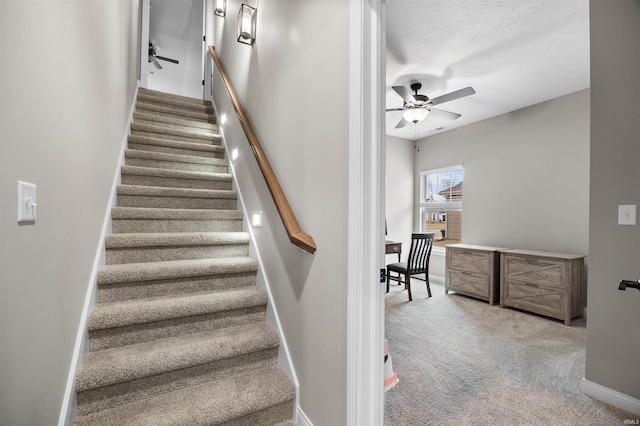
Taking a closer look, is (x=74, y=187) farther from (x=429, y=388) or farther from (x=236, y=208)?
(x=429, y=388)

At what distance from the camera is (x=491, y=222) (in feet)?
15.0

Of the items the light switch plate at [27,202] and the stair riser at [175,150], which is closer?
the light switch plate at [27,202]

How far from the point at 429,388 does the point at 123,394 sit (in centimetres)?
176

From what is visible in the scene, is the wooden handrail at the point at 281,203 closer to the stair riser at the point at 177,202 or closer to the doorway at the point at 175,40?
the stair riser at the point at 177,202

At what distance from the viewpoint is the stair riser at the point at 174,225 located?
216 centimetres

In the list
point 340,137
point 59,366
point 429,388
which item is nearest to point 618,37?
point 340,137

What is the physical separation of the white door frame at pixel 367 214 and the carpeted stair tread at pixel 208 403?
0.51 metres

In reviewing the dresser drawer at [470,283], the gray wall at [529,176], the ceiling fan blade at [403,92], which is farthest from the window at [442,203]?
the ceiling fan blade at [403,92]

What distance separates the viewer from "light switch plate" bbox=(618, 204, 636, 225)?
1677 millimetres

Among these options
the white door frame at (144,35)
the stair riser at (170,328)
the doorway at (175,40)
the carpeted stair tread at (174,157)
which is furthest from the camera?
the doorway at (175,40)

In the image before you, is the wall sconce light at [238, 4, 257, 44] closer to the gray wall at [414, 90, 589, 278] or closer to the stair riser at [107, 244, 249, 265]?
the stair riser at [107, 244, 249, 265]

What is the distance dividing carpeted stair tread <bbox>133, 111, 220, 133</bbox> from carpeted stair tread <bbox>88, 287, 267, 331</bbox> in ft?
8.02

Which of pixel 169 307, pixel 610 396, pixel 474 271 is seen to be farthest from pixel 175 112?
pixel 610 396

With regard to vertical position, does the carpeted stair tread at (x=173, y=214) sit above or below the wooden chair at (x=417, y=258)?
above
